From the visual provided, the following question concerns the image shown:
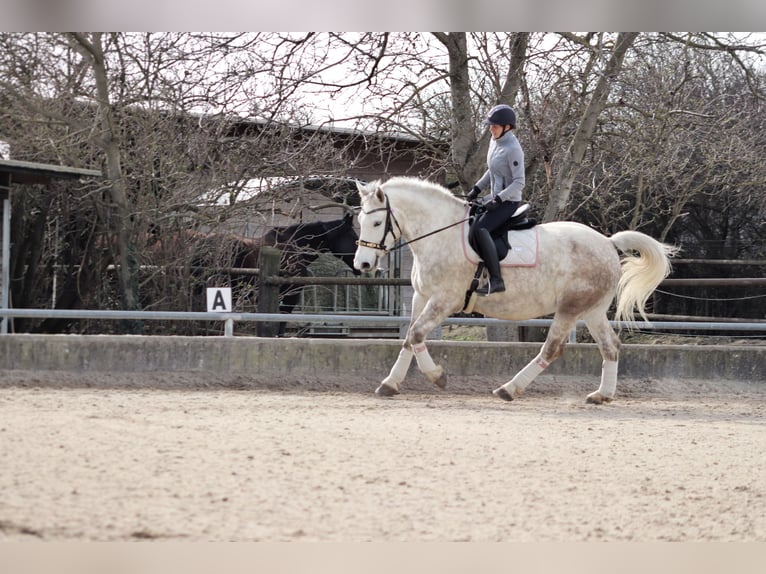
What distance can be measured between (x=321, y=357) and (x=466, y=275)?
5.82ft

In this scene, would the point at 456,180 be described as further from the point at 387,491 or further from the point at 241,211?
the point at 387,491

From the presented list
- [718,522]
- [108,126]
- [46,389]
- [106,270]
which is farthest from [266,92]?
[718,522]

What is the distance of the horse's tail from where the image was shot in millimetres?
9242

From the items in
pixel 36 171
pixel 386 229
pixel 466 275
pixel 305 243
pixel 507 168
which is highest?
pixel 36 171

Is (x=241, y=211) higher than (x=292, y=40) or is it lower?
lower

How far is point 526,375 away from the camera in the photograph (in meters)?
8.73

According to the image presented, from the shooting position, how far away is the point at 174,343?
30.6 feet

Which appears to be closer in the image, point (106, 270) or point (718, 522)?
point (718, 522)

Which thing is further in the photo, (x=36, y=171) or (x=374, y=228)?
(x=36, y=171)

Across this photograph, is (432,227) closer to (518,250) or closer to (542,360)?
(518,250)

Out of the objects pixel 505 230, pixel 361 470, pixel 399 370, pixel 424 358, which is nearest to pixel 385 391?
pixel 399 370

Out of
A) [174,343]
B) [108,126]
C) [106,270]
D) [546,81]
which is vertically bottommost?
[174,343]
